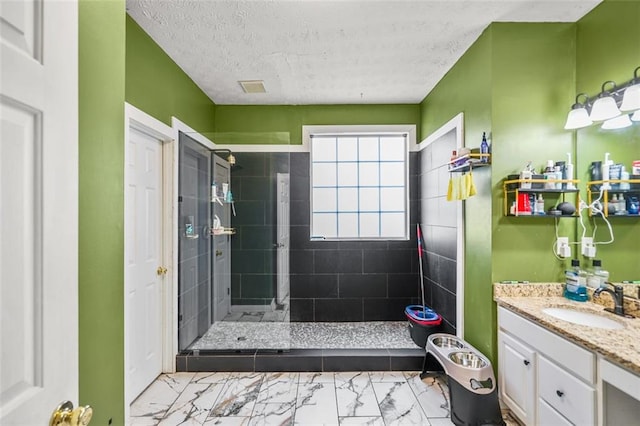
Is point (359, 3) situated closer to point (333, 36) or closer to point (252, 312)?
point (333, 36)

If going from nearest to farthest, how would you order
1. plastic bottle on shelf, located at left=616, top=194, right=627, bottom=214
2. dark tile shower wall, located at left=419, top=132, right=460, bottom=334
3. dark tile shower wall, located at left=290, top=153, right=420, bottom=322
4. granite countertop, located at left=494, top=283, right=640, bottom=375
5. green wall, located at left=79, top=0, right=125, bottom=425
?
1. green wall, located at left=79, top=0, right=125, bottom=425
2. granite countertop, located at left=494, top=283, right=640, bottom=375
3. plastic bottle on shelf, located at left=616, top=194, right=627, bottom=214
4. dark tile shower wall, located at left=419, top=132, right=460, bottom=334
5. dark tile shower wall, located at left=290, top=153, right=420, bottom=322

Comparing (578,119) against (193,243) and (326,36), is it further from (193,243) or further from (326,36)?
(193,243)

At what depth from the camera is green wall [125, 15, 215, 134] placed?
1947 millimetres

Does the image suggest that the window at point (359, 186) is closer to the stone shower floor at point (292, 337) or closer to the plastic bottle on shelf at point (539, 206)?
the stone shower floor at point (292, 337)

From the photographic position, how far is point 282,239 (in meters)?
2.96

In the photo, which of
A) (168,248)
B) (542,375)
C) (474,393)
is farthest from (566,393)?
(168,248)

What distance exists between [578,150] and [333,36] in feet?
6.11

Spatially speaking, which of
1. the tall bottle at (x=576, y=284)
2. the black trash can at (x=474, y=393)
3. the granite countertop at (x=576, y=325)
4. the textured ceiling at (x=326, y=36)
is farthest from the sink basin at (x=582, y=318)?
the textured ceiling at (x=326, y=36)

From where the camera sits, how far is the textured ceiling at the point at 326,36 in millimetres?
1840

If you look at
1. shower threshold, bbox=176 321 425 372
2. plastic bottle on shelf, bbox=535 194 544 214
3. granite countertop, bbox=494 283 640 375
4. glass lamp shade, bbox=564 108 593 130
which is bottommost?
shower threshold, bbox=176 321 425 372
